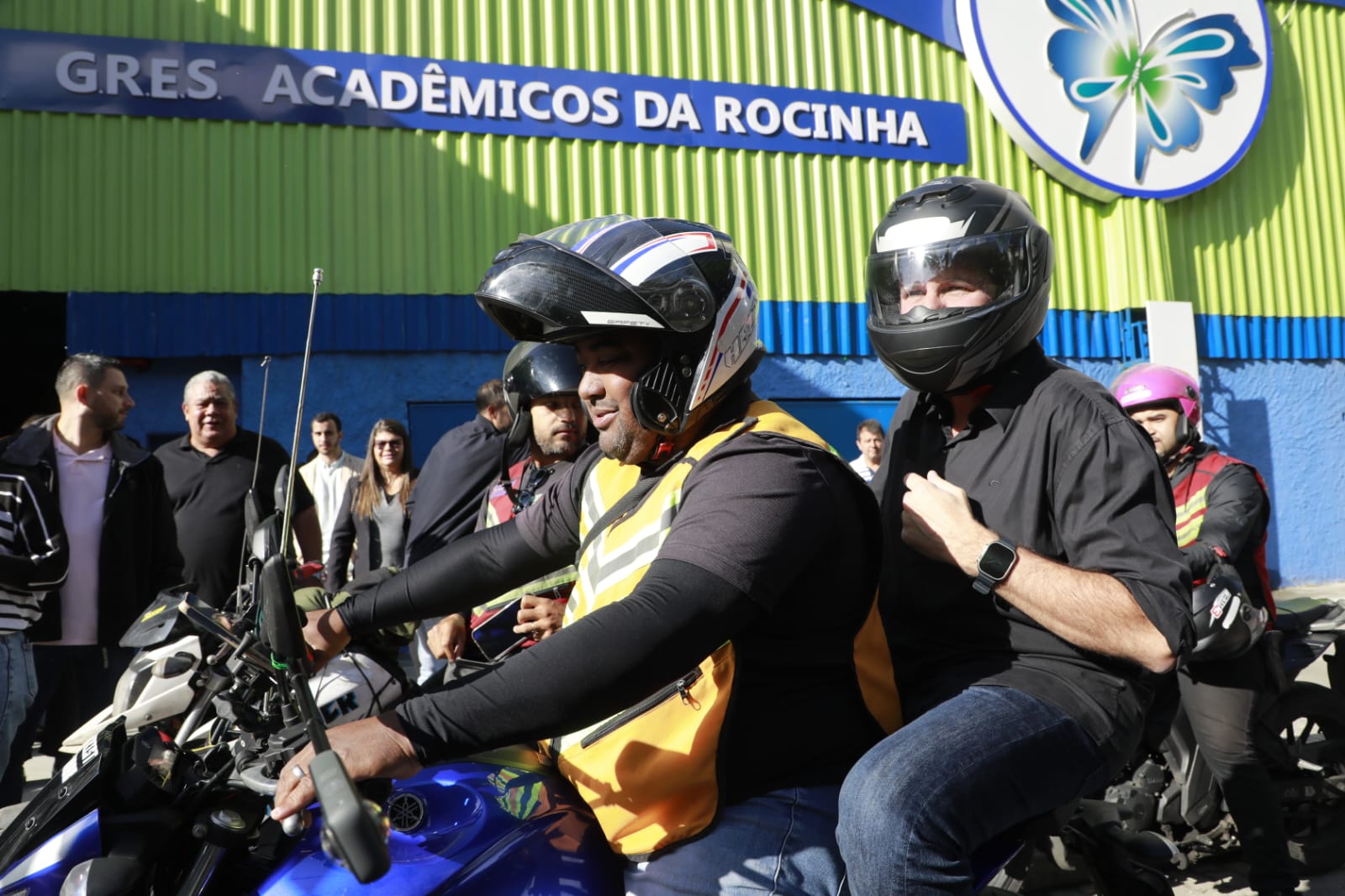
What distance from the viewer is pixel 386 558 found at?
7000mm

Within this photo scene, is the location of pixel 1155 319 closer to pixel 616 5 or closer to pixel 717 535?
pixel 616 5

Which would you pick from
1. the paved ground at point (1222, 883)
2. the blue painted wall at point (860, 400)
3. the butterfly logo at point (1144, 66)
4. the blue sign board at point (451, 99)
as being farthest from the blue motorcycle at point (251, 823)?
the butterfly logo at point (1144, 66)

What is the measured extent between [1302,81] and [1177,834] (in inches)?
475

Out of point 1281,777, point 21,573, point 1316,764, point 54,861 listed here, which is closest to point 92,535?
point 21,573

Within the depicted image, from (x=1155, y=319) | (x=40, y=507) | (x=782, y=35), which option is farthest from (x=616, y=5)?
(x=40, y=507)

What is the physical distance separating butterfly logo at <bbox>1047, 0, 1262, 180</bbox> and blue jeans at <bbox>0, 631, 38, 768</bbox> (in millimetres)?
11053

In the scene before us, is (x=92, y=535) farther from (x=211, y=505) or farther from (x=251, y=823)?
(x=251, y=823)

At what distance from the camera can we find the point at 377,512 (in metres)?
7.16

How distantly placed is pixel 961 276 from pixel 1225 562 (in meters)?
1.97

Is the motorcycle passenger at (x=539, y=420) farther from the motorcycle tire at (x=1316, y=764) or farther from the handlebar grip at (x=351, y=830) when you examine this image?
the motorcycle tire at (x=1316, y=764)

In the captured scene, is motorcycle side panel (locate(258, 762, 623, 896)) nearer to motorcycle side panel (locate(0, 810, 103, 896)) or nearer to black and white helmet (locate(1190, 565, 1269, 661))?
motorcycle side panel (locate(0, 810, 103, 896))

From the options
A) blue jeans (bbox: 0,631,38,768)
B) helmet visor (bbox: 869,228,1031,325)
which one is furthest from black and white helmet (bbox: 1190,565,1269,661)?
blue jeans (bbox: 0,631,38,768)

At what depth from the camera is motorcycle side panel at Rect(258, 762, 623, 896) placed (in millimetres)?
1704

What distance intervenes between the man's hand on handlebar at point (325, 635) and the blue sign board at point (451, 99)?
850 cm
